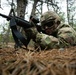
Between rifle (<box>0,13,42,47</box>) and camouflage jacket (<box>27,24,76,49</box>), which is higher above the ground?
rifle (<box>0,13,42,47</box>)

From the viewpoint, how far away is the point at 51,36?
4469 millimetres

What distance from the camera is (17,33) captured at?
173 inches

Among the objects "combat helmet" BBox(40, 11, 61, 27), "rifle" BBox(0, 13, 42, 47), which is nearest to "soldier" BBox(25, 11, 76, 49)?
"combat helmet" BBox(40, 11, 61, 27)

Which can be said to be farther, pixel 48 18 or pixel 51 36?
pixel 48 18

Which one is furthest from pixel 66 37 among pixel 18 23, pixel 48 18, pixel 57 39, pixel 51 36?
pixel 18 23

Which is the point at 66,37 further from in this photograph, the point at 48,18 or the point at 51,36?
the point at 48,18

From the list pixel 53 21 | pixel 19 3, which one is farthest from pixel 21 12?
pixel 53 21

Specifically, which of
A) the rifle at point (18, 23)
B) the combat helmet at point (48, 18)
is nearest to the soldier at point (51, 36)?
the combat helmet at point (48, 18)

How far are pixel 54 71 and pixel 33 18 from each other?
2416 millimetres

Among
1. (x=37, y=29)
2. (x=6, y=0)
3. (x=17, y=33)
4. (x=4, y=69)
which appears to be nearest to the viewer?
(x=4, y=69)

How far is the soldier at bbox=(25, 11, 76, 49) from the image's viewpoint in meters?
4.44

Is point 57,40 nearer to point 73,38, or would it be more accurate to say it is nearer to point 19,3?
point 73,38

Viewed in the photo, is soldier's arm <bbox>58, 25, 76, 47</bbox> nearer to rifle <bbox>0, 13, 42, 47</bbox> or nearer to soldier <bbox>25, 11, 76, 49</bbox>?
soldier <bbox>25, 11, 76, 49</bbox>

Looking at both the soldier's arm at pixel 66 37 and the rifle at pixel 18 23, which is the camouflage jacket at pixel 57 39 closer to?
the soldier's arm at pixel 66 37
